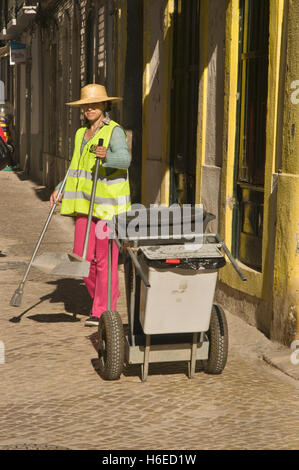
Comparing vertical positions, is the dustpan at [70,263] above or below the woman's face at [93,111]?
below

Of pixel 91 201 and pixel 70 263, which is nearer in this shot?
pixel 70 263

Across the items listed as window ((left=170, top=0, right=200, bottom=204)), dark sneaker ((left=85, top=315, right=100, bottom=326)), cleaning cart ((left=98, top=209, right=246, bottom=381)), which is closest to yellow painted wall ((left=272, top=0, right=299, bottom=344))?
cleaning cart ((left=98, top=209, right=246, bottom=381))

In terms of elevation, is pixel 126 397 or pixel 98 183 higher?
pixel 98 183

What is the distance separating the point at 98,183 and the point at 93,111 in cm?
56

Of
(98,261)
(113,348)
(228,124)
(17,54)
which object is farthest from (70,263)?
(17,54)

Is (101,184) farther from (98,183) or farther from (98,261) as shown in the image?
(98,261)

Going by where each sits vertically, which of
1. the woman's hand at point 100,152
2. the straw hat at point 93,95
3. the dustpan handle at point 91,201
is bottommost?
the dustpan handle at point 91,201

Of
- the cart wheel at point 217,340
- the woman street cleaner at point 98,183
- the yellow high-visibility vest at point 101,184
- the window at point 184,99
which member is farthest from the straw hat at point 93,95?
the window at point 184,99

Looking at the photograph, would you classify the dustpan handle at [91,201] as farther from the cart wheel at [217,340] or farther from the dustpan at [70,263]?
the cart wheel at [217,340]

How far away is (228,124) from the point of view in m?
8.05

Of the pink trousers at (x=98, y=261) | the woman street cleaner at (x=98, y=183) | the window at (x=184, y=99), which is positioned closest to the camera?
the woman street cleaner at (x=98, y=183)

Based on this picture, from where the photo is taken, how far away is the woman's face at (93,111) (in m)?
7.32

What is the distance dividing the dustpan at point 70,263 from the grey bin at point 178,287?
39.7 inches
